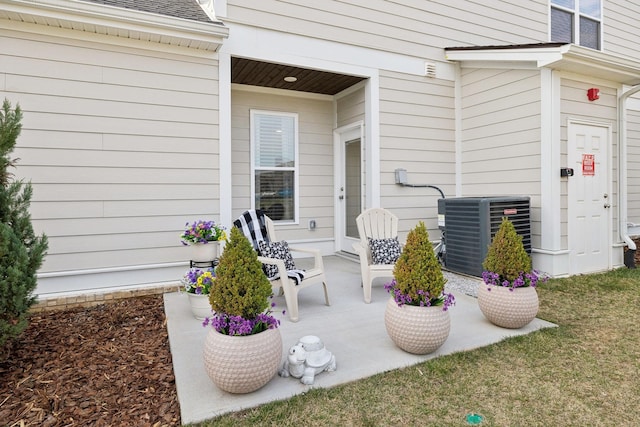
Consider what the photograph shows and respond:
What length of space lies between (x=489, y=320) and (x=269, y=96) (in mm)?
4359

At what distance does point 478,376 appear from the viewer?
2.30m

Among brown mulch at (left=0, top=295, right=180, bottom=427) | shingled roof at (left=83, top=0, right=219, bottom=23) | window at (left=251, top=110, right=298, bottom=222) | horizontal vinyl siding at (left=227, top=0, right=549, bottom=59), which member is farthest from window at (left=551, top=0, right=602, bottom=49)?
brown mulch at (left=0, top=295, right=180, bottom=427)

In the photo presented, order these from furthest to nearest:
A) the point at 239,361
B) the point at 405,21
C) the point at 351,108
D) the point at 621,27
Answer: the point at 621,27 → the point at 351,108 → the point at 405,21 → the point at 239,361

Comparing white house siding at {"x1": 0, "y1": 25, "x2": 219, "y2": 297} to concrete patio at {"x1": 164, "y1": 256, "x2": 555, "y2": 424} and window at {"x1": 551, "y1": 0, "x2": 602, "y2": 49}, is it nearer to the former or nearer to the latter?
concrete patio at {"x1": 164, "y1": 256, "x2": 555, "y2": 424}

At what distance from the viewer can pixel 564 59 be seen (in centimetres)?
427

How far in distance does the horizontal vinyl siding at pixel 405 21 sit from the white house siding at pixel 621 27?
183 centimetres

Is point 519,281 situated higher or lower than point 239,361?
higher

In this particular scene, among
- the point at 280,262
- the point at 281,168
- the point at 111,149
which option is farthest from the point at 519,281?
the point at 111,149

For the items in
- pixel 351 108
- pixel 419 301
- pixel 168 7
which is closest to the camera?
pixel 419 301

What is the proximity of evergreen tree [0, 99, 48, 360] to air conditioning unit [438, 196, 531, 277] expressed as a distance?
4.37 m

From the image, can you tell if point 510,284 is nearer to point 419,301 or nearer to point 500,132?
point 419,301

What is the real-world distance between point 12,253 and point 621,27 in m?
10.4

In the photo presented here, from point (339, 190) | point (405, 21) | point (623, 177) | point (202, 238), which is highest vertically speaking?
point (405, 21)

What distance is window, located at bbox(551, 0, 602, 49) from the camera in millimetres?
6758
